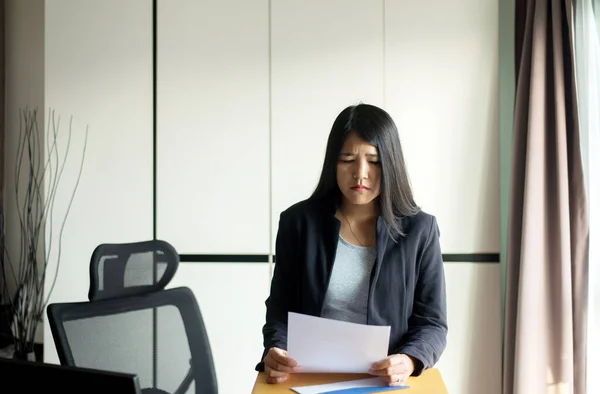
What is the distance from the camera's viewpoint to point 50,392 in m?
0.74

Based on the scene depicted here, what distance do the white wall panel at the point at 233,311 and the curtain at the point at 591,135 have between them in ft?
4.68

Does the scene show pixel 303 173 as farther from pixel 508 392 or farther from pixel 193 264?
pixel 508 392

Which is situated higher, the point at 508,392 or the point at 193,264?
the point at 193,264

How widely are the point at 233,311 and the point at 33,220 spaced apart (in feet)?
4.33

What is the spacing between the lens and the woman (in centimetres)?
157

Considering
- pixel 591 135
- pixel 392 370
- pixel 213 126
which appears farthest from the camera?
pixel 213 126

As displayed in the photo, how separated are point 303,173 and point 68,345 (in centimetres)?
157

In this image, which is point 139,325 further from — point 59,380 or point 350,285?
point 59,380

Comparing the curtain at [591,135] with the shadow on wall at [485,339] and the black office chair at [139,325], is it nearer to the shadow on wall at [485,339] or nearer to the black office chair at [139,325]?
the shadow on wall at [485,339]

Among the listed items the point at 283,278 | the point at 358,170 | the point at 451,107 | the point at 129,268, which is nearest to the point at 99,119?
the point at 129,268

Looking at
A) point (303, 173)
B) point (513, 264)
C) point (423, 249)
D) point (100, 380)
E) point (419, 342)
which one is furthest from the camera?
point (303, 173)

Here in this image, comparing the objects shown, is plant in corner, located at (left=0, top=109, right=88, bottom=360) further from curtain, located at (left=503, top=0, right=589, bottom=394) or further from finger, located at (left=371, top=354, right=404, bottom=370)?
finger, located at (left=371, top=354, right=404, bottom=370)

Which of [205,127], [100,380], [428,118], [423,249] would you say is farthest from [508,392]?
[100,380]

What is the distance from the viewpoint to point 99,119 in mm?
3170
